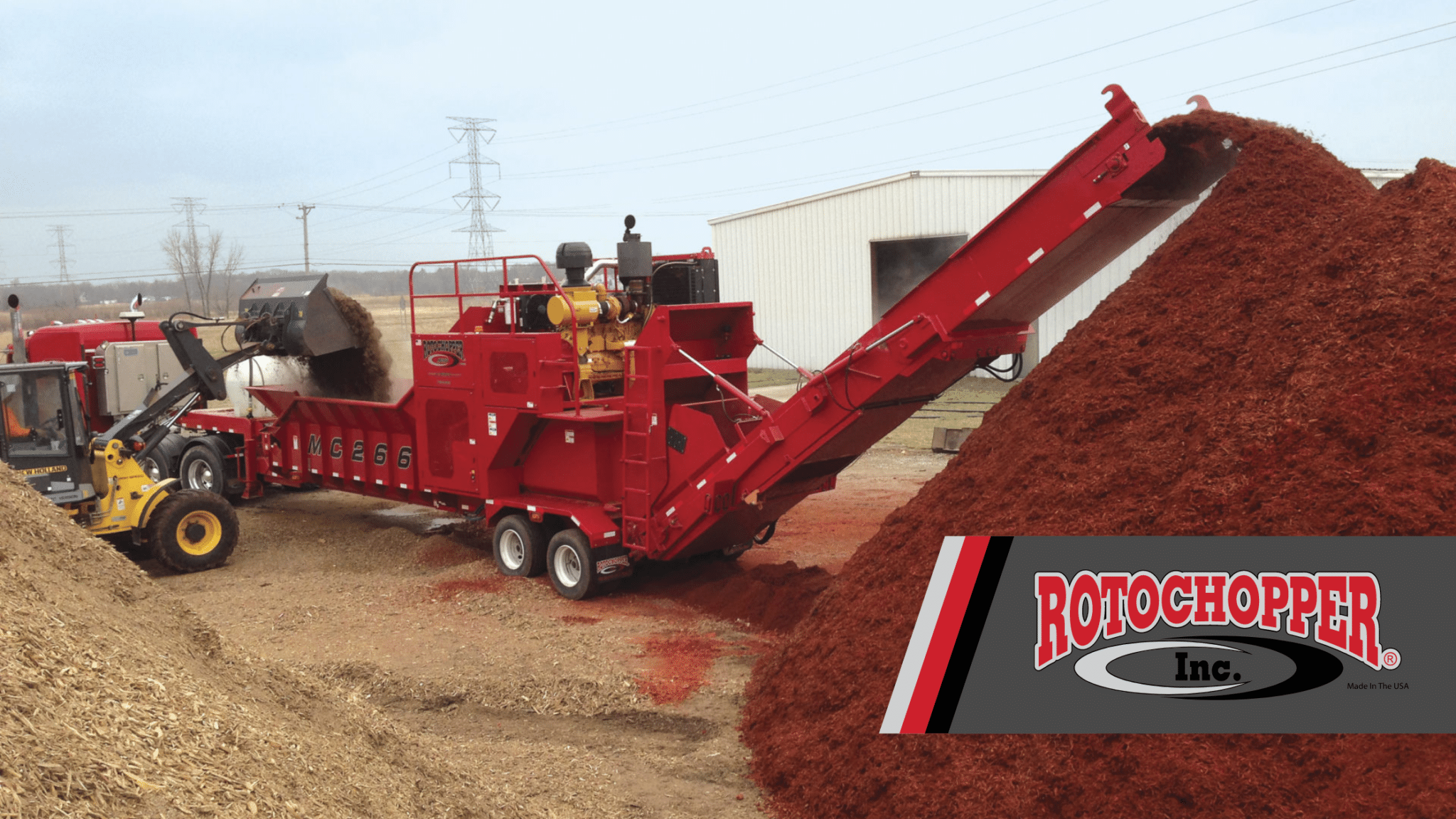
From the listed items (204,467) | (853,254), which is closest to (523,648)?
(204,467)

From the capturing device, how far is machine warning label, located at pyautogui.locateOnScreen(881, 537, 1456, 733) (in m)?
4.54

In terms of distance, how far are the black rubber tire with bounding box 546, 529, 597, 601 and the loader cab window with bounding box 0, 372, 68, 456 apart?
4.60 m

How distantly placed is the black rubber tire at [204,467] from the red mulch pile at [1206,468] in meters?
9.20

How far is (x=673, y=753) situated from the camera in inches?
254

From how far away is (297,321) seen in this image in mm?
12367

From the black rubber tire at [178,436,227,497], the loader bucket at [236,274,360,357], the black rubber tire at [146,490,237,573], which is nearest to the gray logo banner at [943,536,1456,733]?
the black rubber tire at [146,490,237,573]

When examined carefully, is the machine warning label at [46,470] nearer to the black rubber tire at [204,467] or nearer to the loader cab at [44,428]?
the loader cab at [44,428]

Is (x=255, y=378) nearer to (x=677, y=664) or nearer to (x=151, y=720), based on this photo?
(x=677, y=664)

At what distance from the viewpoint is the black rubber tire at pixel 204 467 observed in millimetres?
13648

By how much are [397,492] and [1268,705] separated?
8.82 m

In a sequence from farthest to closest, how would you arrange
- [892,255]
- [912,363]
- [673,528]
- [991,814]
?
1. [892,255]
2. [673,528]
3. [912,363]
4. [991,814]

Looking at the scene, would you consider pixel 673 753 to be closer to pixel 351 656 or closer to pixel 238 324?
pixel 351 656

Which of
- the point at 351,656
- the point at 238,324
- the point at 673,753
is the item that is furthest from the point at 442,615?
the point at 238,324

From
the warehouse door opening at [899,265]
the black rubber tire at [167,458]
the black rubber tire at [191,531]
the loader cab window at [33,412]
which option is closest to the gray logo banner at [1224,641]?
the black rubber tire at [191,531]
